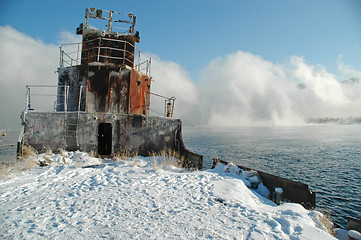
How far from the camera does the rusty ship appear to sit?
9656mm

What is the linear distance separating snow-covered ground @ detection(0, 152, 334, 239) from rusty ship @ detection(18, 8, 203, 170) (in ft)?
8.14

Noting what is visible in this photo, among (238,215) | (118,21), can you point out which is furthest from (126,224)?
(118,21)

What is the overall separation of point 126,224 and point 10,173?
5815 mm

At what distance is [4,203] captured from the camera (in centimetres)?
504

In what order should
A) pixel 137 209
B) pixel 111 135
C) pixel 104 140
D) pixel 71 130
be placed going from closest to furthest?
pixel 137 209
pixel 71 130
pixel 111 135
pixel 104 140

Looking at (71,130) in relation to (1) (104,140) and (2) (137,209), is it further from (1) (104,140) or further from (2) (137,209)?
(2) (137,209)

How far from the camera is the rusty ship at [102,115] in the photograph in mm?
9656

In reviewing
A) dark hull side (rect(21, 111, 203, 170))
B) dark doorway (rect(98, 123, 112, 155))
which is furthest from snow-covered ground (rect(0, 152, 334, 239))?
dark doorway (rect(98, 123, 112, 155))

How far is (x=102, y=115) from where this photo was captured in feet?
33.8

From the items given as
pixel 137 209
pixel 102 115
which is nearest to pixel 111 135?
pixel 102 115

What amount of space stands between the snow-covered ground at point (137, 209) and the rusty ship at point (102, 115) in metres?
2.48

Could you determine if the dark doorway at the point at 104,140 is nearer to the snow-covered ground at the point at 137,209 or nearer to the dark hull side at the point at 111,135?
the dark hull side at the point at 111,135

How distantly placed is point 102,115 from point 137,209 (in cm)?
665

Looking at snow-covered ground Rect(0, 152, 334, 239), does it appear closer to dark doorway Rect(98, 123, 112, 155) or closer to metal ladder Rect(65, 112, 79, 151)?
metal ladder Rect(65, 112, 79, 151)
